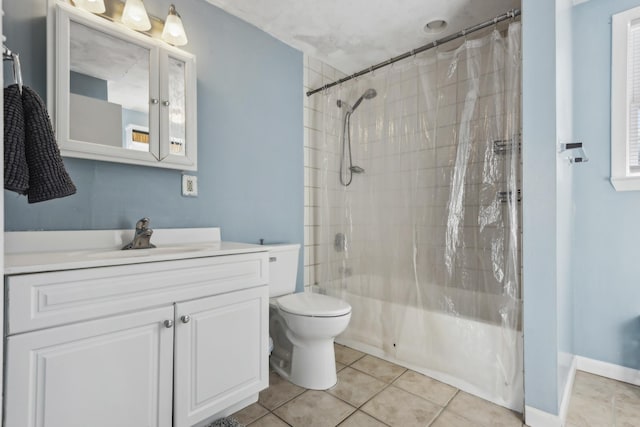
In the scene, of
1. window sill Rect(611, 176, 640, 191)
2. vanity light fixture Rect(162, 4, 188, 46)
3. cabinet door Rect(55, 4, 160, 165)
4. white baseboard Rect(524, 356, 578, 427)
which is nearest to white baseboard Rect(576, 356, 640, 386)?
white baseboard Rect(524, 356, 578, 427)

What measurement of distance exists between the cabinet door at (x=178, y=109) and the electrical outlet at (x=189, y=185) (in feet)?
0.25

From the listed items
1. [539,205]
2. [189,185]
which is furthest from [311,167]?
[539,205]

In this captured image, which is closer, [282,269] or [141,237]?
[141,237]

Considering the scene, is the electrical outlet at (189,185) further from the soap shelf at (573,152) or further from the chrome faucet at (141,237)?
the soap shelf at (573,152)

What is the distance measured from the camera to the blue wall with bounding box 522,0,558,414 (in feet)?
4.59

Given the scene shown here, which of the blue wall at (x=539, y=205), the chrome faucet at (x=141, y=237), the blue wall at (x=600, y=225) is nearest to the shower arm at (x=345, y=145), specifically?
the blue wall at (x=539, y=205)

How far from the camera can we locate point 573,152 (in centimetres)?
173

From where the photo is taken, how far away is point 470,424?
1.45 metres

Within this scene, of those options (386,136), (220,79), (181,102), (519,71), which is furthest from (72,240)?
(519,71)

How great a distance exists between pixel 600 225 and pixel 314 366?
193cm

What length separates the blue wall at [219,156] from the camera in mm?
1341

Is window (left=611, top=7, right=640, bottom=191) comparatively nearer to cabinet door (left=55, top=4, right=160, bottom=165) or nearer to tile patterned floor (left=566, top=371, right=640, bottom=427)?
tile patterned floor (left=566, top=371, right=640, bottom=427)

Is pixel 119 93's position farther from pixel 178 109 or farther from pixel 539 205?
pixel 539 205

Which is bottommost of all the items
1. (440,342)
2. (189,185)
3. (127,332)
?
(440,342)
